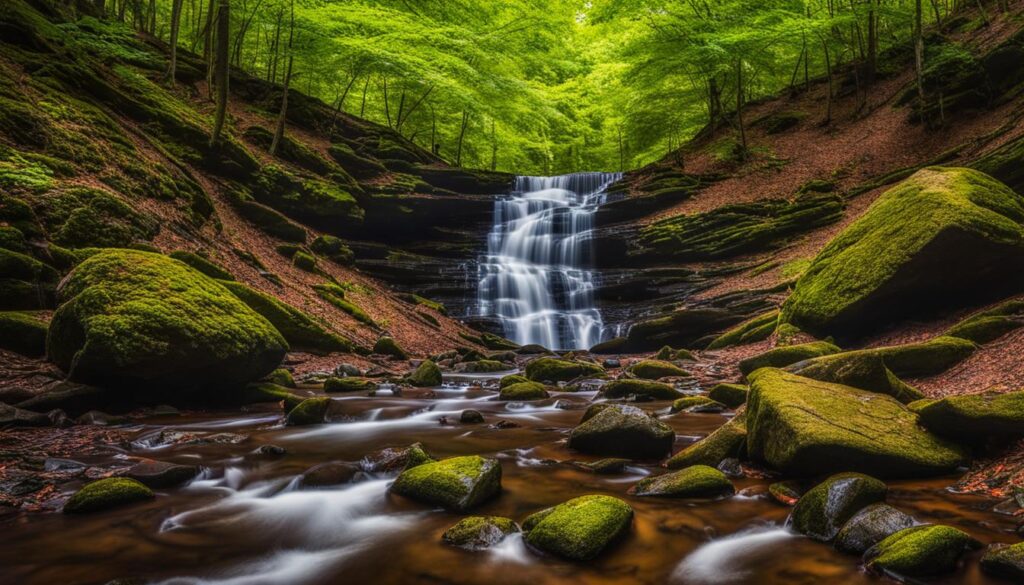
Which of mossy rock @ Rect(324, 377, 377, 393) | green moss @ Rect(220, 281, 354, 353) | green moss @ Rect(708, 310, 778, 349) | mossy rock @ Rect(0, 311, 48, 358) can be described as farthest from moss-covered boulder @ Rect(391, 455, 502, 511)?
green moss @ Rect(708, 310, 778, 349)

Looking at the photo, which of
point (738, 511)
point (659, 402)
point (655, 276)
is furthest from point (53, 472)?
point (655, 276)

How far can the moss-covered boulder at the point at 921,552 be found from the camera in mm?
2746

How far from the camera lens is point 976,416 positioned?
13.0ft

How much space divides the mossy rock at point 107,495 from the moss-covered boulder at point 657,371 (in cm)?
783

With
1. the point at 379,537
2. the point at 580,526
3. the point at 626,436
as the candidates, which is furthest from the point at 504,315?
the point at 580,526

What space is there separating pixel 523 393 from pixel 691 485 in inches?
176

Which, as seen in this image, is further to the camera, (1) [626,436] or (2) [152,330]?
(2) [152,330]

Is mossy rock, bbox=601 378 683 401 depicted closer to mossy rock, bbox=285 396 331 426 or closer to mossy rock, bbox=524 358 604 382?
mossy rock, bbox=524 358 604 382

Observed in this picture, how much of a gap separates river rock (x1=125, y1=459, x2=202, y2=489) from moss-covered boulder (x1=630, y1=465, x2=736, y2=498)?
3684 mm

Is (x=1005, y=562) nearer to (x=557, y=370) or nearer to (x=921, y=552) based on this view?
(x=921, y=552)

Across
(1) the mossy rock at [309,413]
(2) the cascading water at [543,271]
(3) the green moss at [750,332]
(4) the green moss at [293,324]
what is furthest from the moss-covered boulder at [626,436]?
A: (2) the cascading water at [543,271]

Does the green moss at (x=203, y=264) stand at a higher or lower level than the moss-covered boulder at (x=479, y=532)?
A: higher

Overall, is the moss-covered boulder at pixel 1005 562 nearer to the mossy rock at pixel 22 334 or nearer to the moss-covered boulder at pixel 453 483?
the moss-covered boulder at pixel 453 483

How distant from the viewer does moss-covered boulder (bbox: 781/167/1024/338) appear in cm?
718
